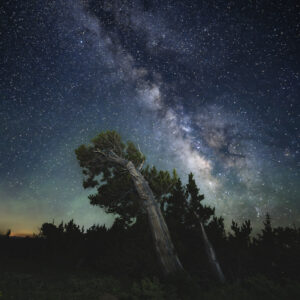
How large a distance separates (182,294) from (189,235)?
355 inches

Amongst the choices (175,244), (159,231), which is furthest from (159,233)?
(175,244)

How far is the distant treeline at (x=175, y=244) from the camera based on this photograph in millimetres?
9891

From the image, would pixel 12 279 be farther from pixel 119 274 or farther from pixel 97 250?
pixel 97 250

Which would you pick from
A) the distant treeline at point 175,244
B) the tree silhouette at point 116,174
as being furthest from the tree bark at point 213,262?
the tree silhouette at point 116,174

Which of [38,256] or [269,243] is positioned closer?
[38,256]

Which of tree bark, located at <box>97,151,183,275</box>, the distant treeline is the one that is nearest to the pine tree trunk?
tree bark, located at <box>97,151,183,275</box>

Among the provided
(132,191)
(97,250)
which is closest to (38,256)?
(97,250)

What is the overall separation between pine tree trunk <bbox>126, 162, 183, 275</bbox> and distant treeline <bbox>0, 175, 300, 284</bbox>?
1.19m

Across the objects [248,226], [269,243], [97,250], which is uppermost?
[248,226]

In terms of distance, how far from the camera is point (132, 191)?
11289 mm

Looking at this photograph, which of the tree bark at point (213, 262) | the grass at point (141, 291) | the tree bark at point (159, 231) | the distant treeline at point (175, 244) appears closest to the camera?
the grass at point (141, 291)

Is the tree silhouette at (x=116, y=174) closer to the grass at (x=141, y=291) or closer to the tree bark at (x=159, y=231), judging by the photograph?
the tree bark at (x=159, y=231)

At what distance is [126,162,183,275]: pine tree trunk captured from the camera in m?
7.75

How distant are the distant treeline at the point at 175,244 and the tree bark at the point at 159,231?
119 centimetres
